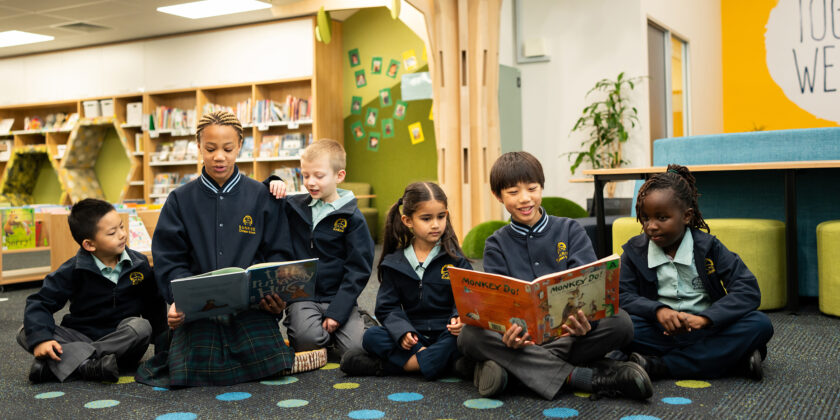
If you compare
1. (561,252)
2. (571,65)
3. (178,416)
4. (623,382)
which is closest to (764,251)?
(561,252)

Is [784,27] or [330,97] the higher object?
[784,27]

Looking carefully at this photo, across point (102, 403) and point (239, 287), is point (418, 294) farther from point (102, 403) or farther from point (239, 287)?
point (102, 403)

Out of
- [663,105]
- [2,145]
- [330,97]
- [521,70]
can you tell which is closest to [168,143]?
[330,97]

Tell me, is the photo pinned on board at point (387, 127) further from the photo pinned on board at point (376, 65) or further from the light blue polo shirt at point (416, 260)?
the light blue polo shirt at point (416, 260)

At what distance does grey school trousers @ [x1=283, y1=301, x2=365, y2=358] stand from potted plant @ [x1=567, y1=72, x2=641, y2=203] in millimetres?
4437

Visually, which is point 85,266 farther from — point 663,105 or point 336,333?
point 663,105

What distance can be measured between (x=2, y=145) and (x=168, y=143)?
2.86 meters

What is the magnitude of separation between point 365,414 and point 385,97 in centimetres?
584

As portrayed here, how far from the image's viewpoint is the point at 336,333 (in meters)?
2.37

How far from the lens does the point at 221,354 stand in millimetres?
2098

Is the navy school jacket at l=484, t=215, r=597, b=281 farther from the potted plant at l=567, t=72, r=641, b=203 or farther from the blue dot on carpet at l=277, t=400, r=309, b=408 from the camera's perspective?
the potted plant at l=567, t=72, r=641, b=203

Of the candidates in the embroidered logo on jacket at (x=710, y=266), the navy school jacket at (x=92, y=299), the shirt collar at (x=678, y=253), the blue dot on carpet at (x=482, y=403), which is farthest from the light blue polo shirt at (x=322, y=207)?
the embroidered logo on jacket at (x=710, y=266)

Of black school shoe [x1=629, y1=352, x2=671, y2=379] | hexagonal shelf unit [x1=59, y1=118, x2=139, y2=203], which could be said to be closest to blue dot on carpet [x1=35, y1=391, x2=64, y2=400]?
black school shoe [x1=629, y1=352, x2=671, y2=379]

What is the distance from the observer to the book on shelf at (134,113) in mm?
7957
